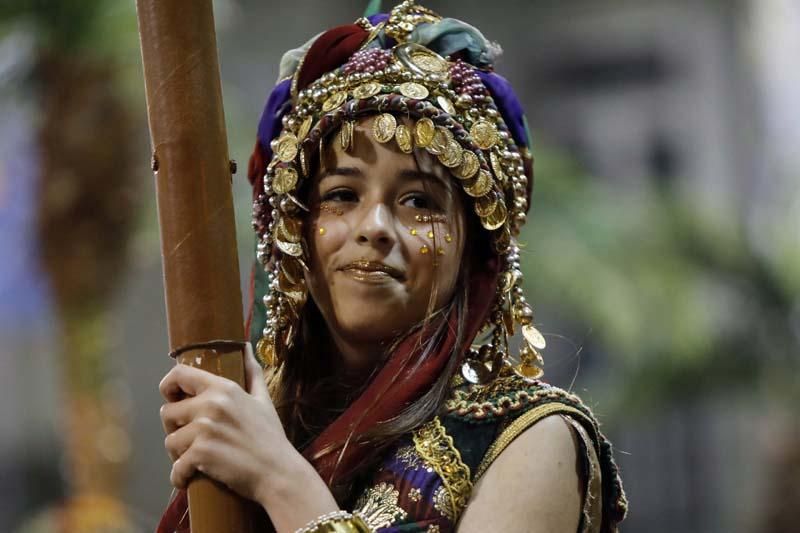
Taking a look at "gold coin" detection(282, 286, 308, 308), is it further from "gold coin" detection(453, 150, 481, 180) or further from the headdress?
"gold coin" detection(453, 150, 481, 180)

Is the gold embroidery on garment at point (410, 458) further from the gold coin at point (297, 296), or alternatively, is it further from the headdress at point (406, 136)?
the gold coin at point (297, 296)

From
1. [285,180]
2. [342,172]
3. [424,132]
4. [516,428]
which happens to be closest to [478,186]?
[424,132]

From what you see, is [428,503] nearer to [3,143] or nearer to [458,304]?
[458,304]

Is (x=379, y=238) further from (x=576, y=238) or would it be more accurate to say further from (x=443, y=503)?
(x=576, y=238)

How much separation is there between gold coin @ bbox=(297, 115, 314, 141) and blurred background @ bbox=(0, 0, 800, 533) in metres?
4.69

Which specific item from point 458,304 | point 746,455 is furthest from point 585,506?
point 746,455

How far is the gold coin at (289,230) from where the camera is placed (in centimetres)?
248

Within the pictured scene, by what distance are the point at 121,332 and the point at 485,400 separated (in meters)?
8.17

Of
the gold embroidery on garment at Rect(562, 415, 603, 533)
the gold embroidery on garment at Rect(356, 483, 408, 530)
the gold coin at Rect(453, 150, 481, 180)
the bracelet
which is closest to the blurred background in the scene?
the gold coin at Rect(453, 150, 481, 180)

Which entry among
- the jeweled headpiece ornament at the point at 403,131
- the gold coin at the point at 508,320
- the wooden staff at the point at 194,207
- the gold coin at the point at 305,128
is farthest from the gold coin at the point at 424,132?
the wooden staff at the point at 194,207

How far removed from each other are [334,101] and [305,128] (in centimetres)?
7

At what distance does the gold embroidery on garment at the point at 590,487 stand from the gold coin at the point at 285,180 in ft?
2.16

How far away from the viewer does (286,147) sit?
2506mm

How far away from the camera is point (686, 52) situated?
37.2 ft
